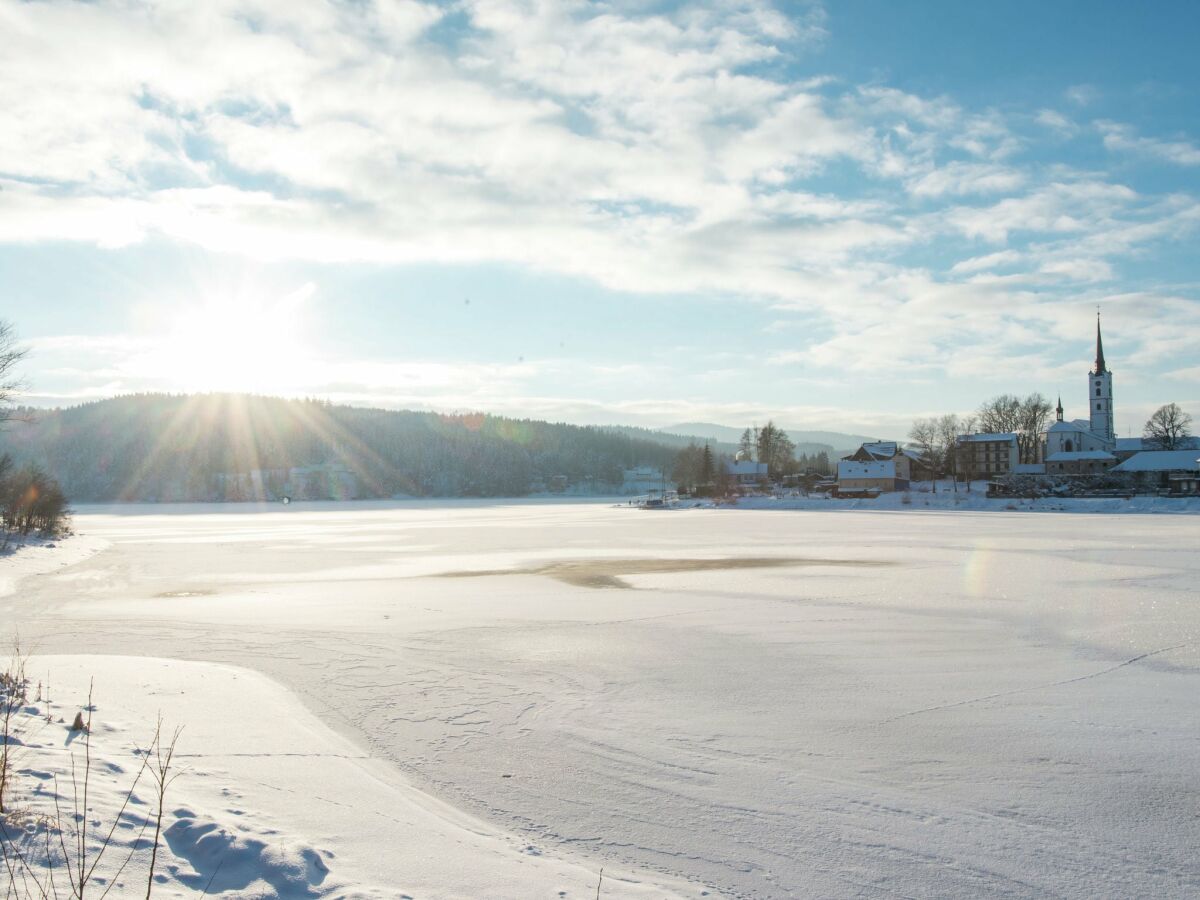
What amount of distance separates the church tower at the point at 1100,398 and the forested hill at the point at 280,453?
289ft

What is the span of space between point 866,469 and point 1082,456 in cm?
2264

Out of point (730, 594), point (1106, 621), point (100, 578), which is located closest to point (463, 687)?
point (730, 594)

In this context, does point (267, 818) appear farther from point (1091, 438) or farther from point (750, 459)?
point (750, 459)

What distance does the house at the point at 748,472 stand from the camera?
111312 mm

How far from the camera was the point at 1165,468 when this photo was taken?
75312 mm

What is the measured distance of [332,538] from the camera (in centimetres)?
3800

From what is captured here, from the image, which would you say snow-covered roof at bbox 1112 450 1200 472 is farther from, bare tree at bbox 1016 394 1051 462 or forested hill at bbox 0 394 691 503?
forested hill at bbox 0 394 691 503

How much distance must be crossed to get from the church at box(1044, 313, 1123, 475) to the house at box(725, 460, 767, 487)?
113ft

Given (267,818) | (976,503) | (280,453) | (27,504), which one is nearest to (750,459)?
(976,503)

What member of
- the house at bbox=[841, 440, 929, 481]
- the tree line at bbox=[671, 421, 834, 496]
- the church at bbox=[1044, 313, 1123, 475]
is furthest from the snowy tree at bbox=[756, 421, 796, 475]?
the church at bbox=[1044, 313, 1123, 475]

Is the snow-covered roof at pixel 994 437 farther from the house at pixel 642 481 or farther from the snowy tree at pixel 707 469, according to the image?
the house at pixel 642 481

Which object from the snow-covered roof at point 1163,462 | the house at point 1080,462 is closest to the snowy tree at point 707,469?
the house at point 1080,462

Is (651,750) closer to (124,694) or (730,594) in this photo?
(124,694)

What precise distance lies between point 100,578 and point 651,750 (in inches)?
820
